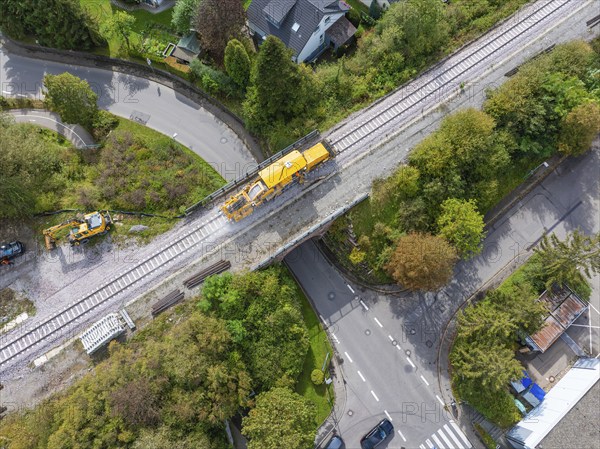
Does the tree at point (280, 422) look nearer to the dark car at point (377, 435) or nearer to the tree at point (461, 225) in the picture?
the dark car at point (377, 435)

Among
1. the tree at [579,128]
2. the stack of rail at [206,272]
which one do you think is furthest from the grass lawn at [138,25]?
the tree at [579,128]

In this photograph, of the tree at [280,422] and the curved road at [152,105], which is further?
the curved road at [152,105]

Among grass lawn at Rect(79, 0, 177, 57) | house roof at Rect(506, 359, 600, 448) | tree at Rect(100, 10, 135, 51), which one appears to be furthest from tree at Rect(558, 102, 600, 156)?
tree at Rect(100, 10, 135, 51)

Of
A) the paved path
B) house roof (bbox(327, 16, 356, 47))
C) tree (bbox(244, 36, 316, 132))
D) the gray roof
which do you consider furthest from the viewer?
house roof (bbox(327, 16, 356, 47))

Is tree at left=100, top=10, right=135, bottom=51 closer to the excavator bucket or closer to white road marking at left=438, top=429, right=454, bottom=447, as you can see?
the excavator bucket

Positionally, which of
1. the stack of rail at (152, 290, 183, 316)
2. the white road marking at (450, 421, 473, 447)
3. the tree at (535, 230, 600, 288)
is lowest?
the white road marking at (450, 421, 473, 447)

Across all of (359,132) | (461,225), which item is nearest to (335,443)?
(461,225)
